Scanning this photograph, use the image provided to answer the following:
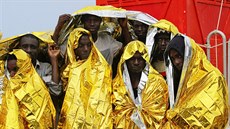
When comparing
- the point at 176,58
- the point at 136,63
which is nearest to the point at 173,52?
the point at 176,58

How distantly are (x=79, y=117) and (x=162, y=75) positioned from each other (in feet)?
2.54

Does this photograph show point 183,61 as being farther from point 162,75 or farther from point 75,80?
point 75,80

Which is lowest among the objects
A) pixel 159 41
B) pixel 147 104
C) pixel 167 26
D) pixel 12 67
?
pixel 147 104

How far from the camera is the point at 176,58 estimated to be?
416cm

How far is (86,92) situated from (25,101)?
0.43 metres

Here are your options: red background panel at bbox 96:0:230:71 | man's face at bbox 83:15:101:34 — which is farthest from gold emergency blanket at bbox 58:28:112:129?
red background panel at bbox 96:0:230:71

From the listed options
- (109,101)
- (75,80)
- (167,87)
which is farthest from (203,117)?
(75,80)

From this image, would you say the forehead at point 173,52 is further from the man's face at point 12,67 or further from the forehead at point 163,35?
the man's face at point 12,67

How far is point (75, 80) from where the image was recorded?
4.29 m

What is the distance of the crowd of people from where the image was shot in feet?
13.4

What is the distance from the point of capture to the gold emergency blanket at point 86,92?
13.7 ft

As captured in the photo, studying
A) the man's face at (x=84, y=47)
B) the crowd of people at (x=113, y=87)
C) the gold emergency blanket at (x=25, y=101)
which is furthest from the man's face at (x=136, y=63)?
the gold emergency blanket at (x=25, y=101)

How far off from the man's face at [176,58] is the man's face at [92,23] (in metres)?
0.71

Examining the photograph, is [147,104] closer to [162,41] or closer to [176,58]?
[176,58]
